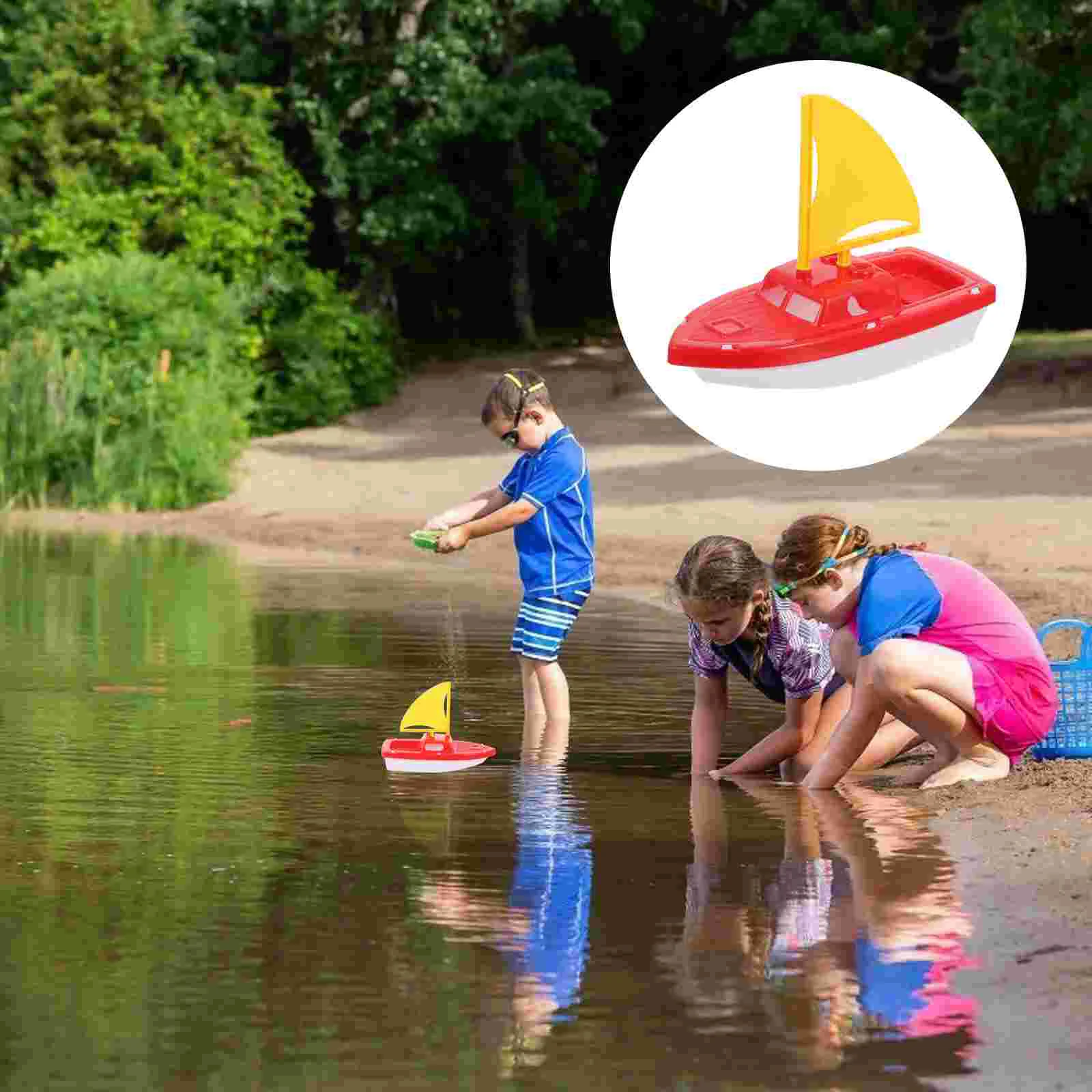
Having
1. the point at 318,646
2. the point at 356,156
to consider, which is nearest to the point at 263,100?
the point at 356,156

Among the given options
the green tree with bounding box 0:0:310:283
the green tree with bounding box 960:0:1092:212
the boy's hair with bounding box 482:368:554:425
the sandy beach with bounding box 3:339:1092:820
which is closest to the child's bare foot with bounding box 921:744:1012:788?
the boy's hair with bounding box 482:368:554:425

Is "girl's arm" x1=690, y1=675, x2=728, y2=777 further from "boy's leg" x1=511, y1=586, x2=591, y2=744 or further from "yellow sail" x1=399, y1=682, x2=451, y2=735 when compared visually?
"boy's leg" x1=511, y1=586, x2=591, y2=744

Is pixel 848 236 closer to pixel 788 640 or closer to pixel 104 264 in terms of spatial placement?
pixel 788 640

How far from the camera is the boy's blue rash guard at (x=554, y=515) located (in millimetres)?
9609

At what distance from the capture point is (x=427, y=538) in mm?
9305

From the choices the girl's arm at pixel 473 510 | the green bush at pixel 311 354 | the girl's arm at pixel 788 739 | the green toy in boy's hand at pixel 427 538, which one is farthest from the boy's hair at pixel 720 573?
the green bush at pixel 311 354

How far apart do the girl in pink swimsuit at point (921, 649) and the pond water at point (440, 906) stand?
13.7 inches

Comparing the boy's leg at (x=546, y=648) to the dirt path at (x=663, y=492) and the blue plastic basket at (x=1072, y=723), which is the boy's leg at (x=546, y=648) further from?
the dirt path at (x=663, y=492)

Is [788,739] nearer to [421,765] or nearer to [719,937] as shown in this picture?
[421,765]

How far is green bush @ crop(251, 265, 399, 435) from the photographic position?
30.5 m

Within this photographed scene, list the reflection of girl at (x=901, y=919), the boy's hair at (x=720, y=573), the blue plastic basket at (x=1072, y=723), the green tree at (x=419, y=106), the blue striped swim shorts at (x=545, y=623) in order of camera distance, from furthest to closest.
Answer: the green tree at (x=419, y=106)
the blue striped swim shorts at (x=545, y=623)
the blue plastic basket at (x=1072, y=723)
the boy's hair at (x=720, y=573)
the reflection of girl at (x=901, y=919)

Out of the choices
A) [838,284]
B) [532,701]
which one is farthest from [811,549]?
[532,701]

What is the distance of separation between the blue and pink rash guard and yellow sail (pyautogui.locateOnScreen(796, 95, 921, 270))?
1.24m

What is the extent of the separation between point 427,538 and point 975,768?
96.8 inches
